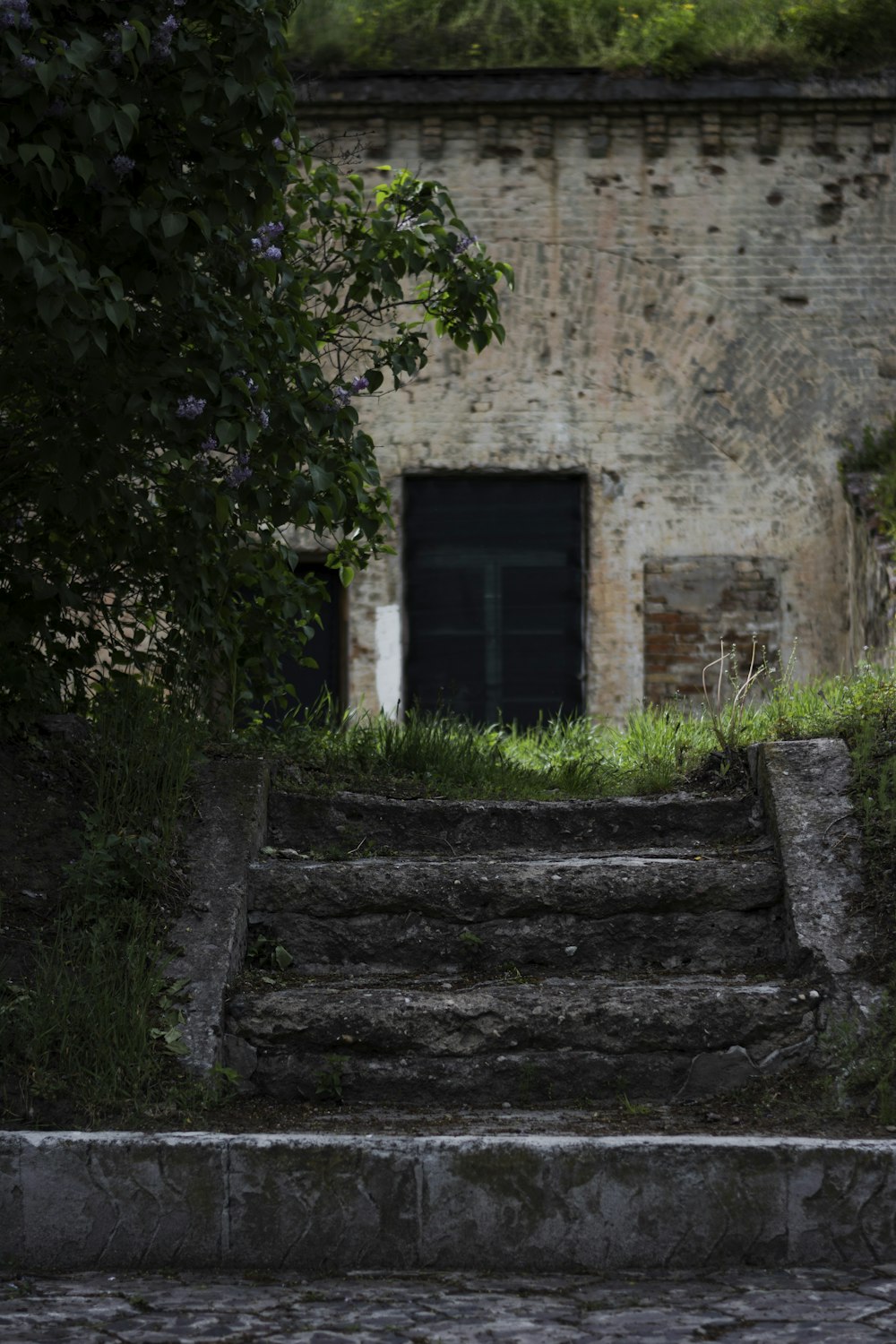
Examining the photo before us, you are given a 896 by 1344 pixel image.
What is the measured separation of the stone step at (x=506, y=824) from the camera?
17.4 feet

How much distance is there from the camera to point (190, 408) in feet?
14.1

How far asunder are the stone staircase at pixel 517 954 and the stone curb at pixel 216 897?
0.29 feet

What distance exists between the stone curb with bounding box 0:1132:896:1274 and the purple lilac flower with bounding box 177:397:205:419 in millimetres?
2015

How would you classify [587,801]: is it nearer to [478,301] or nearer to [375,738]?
[375,738]

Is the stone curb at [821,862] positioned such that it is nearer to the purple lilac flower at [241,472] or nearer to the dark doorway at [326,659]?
the purple lilac flower at [241,472]

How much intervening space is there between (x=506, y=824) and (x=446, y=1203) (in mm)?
2098

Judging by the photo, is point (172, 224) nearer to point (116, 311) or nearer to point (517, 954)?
point (116, 311)

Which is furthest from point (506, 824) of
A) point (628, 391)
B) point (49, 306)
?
point (628, 391)

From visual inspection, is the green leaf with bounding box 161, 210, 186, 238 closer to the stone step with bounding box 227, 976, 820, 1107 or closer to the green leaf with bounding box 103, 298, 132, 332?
the green leaf with bounding box 103, 298, 132, 332

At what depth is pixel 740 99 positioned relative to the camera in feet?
34.7

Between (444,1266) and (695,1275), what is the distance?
56 cm

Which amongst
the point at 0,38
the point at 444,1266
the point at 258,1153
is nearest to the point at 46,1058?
the point at 258,1153

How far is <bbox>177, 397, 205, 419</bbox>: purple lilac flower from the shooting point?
4.30m

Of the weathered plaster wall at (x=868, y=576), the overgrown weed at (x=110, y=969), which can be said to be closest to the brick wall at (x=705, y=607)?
the weathered plaster wall at (x=868, y=576)
